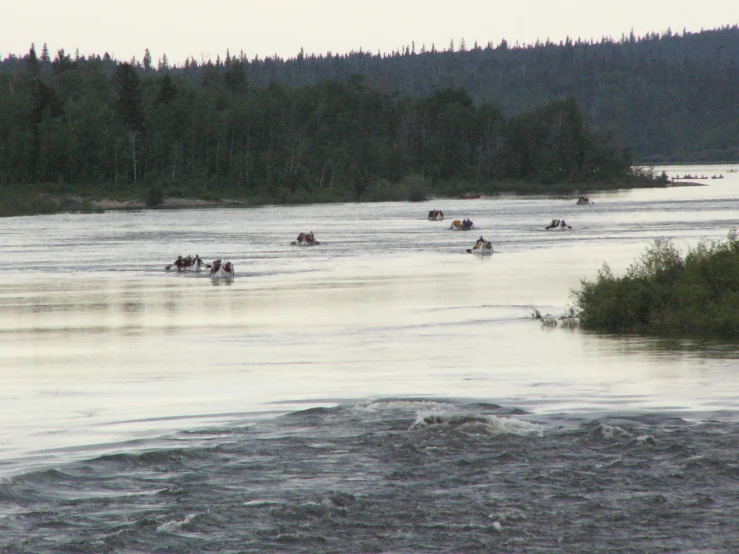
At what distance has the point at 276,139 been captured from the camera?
541 feet

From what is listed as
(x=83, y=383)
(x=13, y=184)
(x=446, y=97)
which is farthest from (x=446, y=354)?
(x=446, y=97)

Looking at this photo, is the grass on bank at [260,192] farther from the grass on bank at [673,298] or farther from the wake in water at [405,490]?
the wake in water at [405,490]

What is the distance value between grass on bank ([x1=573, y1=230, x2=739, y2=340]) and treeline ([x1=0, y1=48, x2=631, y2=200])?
390 feet

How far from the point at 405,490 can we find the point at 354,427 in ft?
9.56

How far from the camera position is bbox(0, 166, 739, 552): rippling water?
10078 millimetres

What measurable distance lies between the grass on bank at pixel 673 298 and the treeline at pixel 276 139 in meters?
119

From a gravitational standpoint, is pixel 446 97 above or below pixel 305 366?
above

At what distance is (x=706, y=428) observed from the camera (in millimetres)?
13336

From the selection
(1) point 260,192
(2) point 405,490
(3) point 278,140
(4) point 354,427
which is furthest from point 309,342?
(3) point 278,140

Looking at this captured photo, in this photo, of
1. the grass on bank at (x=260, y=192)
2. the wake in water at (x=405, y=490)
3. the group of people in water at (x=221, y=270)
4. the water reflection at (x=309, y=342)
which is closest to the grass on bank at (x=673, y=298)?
the water reflection at (x=309, y=342)

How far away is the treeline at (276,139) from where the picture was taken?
14712cm

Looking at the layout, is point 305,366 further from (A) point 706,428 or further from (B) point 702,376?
(A) point 706,428

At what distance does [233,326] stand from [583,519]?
59.6 feet

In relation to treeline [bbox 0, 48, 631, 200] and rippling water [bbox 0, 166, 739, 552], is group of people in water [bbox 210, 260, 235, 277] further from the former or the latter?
treeline [bbox 0, 48, 631, 200]
